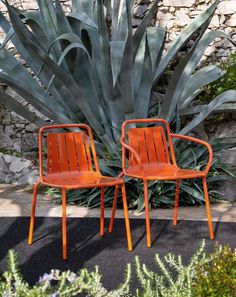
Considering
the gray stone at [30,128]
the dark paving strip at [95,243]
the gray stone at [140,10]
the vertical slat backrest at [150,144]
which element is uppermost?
the gray stone at [140,10]

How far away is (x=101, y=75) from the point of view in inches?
170

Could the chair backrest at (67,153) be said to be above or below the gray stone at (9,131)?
above

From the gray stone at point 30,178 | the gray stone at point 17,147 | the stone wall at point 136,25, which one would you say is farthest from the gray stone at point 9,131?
the gray stone at point 30,178

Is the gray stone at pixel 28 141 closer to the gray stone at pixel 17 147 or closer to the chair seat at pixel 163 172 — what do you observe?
the gray stone at pixel 17 147

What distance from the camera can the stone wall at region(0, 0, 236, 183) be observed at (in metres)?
5.02

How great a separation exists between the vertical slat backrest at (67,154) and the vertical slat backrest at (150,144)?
0.34 meters

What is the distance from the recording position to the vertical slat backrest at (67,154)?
3.30 m

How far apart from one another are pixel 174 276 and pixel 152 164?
1180mm

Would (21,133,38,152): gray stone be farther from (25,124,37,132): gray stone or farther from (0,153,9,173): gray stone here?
(0,153,9,173): gray stone

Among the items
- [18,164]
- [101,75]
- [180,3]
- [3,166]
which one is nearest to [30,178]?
[18,164]

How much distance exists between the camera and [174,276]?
2461mm

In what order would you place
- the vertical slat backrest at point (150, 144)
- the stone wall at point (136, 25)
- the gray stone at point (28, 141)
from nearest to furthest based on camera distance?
1. the vertical slat backrest at point (150, 144)
2. the stone wall at point (136, 25)
3. the gray stone at point (28, 141)

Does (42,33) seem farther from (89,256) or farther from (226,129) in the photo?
(89,256)

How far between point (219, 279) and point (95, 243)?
1757 millimetres
